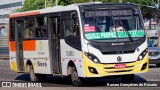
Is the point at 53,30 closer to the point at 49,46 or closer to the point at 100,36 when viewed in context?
the point at 49,46

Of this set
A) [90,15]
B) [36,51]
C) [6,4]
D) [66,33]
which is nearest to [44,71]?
[36,51]

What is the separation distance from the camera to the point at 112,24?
1925cm

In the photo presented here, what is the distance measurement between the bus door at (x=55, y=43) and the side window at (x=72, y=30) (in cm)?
77

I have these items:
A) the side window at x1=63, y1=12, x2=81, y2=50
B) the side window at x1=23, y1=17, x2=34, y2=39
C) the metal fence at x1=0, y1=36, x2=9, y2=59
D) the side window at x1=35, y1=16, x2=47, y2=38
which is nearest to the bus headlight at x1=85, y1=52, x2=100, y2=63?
the side window at x1=63, y1=12, x2=81, y2=50

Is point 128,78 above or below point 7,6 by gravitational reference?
above

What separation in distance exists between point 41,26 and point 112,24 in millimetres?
4118

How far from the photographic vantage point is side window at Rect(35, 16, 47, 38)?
22.2m

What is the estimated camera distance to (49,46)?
70.7 ft

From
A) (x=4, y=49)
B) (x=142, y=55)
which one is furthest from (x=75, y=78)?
(x=4, y=49)

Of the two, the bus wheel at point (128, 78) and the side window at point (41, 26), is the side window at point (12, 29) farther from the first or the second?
the bus wheel at point (128, 78)

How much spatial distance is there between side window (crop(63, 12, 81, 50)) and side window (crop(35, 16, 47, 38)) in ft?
6.25

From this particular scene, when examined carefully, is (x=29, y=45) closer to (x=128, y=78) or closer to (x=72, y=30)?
(x=72, y=30)

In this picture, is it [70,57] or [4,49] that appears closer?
[70,57]

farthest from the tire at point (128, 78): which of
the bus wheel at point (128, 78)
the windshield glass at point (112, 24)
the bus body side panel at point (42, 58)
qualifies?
the bus body side panel at point (42, 58)
